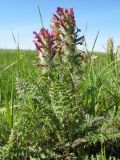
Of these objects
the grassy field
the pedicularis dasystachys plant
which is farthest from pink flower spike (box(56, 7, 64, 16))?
the grassy field

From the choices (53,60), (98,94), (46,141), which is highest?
(53,60)

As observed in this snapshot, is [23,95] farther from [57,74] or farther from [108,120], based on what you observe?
[108,120]

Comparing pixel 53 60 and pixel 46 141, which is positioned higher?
pixel 53 60

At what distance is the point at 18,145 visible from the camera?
8.30 feet

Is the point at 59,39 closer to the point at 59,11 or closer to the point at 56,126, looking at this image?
the point at 59,11

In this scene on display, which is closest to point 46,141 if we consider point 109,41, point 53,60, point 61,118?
point 61,118

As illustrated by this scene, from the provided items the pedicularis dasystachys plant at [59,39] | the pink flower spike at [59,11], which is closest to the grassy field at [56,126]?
the pedicularis dasystachys plant at [59,39]

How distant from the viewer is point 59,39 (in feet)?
9.84

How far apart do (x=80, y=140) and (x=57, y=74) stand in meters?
0.55

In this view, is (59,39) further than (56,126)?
Yes

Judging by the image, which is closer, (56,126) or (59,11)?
(56,126)

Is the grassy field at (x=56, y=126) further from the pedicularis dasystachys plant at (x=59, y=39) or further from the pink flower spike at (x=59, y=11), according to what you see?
the pink flower spike at (x=59, y=11)

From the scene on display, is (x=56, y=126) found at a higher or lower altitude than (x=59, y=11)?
lower

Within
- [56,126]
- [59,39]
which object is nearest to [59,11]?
[59,39]
